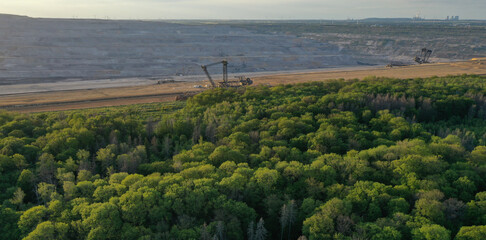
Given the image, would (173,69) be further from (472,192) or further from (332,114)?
(472,192)

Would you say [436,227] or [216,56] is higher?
[216,56]

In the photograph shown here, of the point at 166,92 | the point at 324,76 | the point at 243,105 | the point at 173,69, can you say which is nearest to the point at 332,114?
the point at 243,105

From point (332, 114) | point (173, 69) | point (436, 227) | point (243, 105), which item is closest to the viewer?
point (436, 227)

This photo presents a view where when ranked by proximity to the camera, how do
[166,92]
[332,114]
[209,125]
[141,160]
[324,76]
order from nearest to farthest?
[141,160]
[209,125]
[332,114]
[166,92]
[324,76]

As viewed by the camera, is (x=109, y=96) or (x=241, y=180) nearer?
(x=241, y=180)

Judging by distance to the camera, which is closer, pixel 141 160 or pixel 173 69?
pixel 141 160

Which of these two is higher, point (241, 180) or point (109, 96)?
point (109, 96)

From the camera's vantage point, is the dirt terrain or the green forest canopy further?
the dirt terrain

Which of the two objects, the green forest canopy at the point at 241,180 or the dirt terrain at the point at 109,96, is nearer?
the green forest canopy at the point at 241,180
